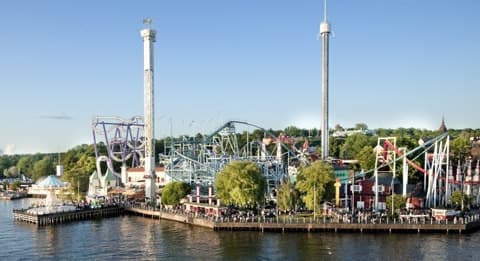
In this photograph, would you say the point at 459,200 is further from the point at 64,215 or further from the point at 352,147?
the point at 352,147

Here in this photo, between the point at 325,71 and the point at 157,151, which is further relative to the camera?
the point at 157,151

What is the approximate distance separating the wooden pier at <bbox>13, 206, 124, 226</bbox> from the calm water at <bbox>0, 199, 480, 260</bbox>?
15.9ft

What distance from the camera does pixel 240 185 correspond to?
194 ft

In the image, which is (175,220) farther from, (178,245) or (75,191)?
(75,191)

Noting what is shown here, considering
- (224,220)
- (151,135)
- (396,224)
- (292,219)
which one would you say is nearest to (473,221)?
(396,224)

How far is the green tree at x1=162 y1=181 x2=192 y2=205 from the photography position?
6650 centimetres

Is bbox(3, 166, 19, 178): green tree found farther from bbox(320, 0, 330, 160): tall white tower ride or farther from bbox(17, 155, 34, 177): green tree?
bbox(320, 0, 330, 160): tall white tower ride

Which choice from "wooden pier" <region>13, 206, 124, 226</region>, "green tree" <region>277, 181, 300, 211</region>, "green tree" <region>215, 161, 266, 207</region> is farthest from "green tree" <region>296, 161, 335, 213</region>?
"wooden pier" <region>13, 206, 124, 226</region>

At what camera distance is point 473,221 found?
5169cm

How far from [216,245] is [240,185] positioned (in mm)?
13793

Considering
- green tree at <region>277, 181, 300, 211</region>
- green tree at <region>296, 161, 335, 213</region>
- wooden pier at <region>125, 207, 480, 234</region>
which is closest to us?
wooden pier at <region>125, 207, 480, 234</region>

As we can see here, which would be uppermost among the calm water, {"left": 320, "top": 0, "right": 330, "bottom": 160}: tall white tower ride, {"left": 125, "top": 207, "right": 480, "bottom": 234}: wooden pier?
{"left": 320, "top": 0, "right": 330, "bottom": 160}: tall white tower ride

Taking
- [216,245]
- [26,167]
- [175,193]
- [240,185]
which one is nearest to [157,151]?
[26,167]

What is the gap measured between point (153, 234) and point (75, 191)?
37137 mm
